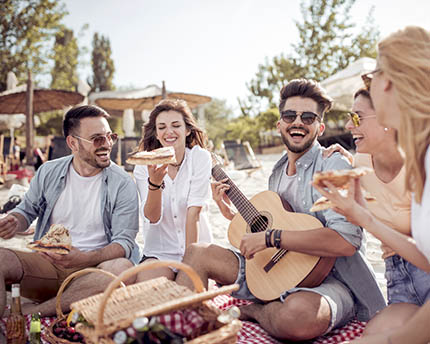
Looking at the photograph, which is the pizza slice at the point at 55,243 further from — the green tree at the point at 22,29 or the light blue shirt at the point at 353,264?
the green tree at the point at 22,29

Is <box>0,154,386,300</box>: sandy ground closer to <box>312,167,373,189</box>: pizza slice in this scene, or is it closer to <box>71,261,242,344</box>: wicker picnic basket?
<box>312,167,373,189</box>: pizza slice

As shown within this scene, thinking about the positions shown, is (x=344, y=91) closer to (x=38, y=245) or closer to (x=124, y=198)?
(x=124, y=198)

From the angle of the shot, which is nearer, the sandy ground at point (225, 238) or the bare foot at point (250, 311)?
the bare foot at point (250, 311)

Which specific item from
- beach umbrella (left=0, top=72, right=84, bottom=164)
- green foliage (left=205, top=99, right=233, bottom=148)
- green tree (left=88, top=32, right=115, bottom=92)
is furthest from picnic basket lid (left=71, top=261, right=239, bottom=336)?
green tree (left=88, top=32, right=115, bottom=92)

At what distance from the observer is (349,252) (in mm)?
2674

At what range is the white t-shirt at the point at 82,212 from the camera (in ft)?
11.5

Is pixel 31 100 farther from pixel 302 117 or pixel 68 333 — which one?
pixel 68 333

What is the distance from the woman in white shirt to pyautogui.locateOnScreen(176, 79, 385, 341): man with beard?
0.53m

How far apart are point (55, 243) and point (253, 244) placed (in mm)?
1439

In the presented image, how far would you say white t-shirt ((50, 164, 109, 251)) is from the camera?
138 inches

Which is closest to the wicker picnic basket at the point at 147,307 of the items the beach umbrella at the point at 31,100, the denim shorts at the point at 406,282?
the denim shorts at the point at 406,282

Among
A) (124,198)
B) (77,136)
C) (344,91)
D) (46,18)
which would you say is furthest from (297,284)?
(46,18)

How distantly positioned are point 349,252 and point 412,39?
147 centimetres

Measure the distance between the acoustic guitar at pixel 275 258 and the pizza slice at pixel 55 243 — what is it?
1323mm
